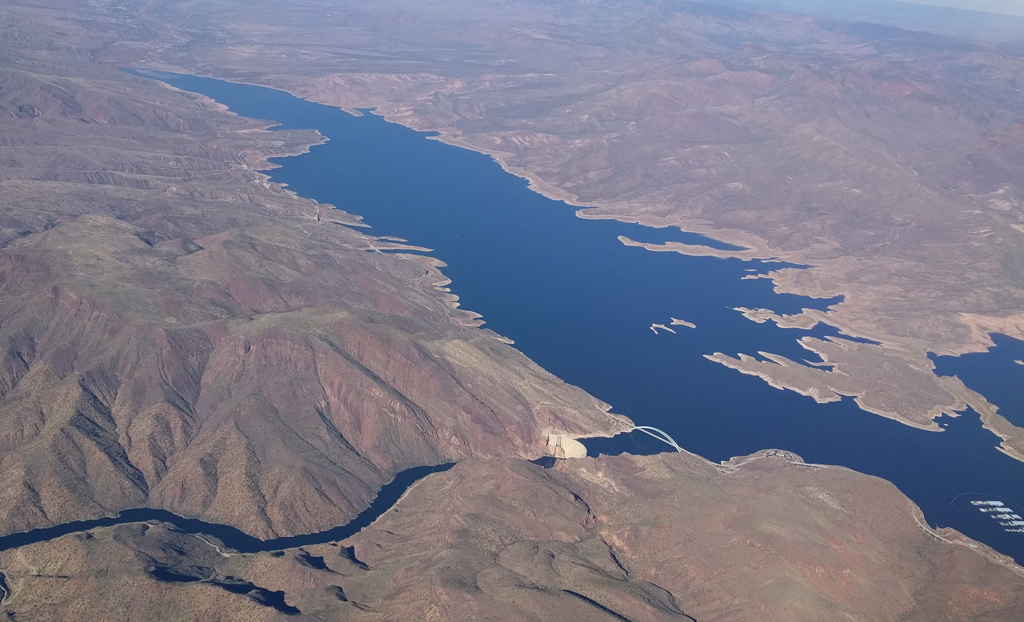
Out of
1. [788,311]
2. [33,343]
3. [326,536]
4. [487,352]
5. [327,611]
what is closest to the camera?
[327,611]

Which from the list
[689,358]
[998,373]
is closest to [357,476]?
[689,358]

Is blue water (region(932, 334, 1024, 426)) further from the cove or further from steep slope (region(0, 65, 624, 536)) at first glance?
the cove

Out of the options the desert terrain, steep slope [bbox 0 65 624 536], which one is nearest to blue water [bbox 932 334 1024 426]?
the desert terrain

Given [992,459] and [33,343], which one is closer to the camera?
[33,343]

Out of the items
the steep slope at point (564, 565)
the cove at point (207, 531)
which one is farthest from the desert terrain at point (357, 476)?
the cove at point (207, 531)

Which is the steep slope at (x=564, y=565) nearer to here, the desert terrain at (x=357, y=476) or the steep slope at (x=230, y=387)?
the desert terrain at (x=357, y=476)

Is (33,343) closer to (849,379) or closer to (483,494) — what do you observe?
(483,494)

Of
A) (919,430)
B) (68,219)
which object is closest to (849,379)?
(919,430)

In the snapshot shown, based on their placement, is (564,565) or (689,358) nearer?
(564,565)

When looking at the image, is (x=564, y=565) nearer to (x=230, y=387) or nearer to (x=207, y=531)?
(x=207, y=531)
